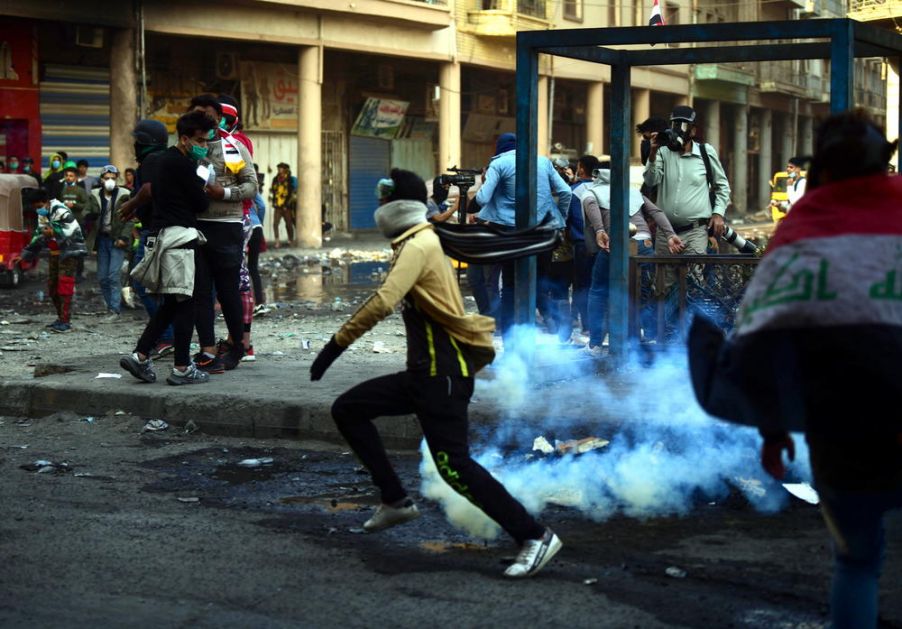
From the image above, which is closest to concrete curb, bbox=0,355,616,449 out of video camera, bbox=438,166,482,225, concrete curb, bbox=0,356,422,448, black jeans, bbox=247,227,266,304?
concrete curb, bbox=0,356,422,448

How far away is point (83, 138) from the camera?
81.7ft

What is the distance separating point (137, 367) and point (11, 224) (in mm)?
9974

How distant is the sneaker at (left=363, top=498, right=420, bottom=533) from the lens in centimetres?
521

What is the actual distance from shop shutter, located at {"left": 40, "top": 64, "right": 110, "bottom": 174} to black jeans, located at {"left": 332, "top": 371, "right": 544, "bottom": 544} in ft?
67.3

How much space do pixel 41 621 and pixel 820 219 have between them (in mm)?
2583

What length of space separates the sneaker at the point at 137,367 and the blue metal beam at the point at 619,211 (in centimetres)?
298

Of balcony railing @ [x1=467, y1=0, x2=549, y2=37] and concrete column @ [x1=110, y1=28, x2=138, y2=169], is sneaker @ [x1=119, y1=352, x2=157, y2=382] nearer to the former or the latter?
concrete column @ [x1=110, y1=28, x2=138, y2=169]

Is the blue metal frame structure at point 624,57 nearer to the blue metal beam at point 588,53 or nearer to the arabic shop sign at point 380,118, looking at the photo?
the blue metal beam at point 588,53

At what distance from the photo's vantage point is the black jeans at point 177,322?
8547 millimetres

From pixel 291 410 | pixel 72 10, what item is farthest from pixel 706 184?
pixel 72 10

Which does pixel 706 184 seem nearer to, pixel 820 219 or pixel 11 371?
pixel 11 371

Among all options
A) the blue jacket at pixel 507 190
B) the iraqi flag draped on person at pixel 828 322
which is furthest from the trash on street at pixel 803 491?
the blue jacket at pixel 507 190

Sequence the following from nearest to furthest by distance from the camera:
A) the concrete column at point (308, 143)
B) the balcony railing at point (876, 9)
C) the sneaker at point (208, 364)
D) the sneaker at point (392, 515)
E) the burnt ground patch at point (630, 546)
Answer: the burnt ground patch at point (630, 546) < the sneaker at point (392, 515) < the sneaker at point (208, 364) < the concrete column at point (308, 143) < the balcony railing at point (876, 9)

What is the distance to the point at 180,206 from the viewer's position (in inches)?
336
